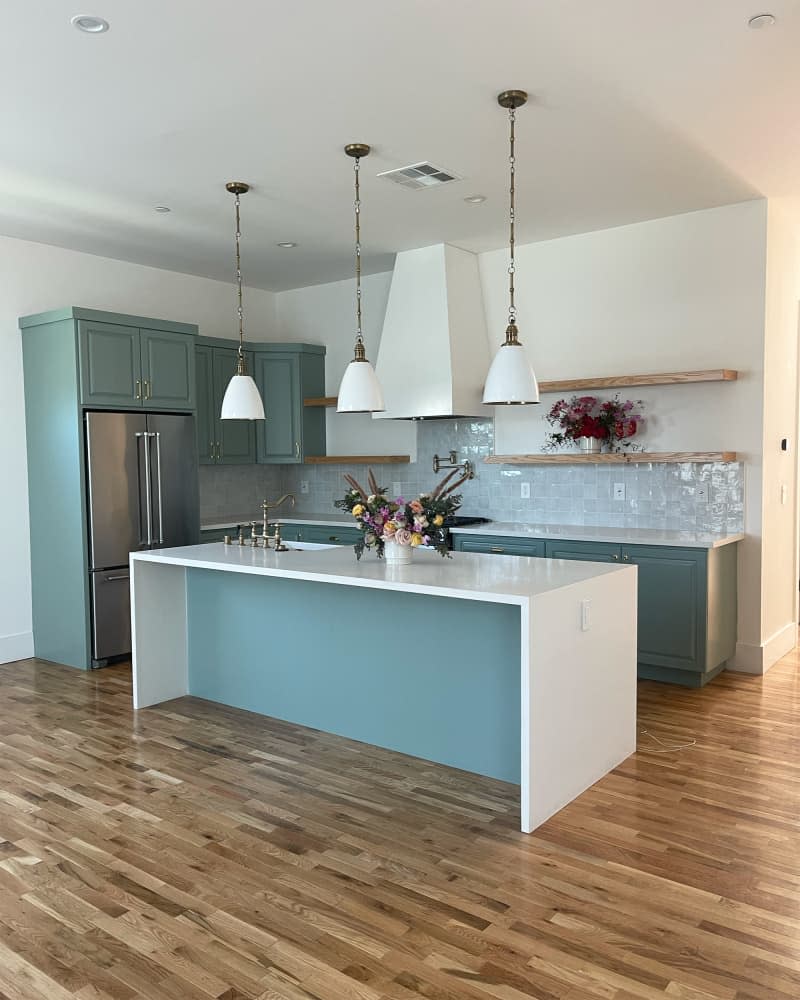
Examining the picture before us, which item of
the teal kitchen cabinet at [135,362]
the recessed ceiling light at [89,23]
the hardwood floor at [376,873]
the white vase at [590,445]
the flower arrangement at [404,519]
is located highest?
the recessed ceiling light at [89,23]

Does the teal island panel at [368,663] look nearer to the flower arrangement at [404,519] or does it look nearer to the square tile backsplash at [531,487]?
A: the flower arrangement at [404,519]

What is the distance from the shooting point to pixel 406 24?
2.93 meters

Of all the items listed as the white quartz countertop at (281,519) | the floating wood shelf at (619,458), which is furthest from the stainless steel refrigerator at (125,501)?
the floating wood shelf at (619,458)

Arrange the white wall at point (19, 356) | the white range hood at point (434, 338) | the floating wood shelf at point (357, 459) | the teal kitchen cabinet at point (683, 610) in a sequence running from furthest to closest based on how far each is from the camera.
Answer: the floating wood shelf at point (357, 459) → the white range hood at point (434, 338) → the white wall at point (19, 356) → the teal kitchen cabinet at point (683, 610)

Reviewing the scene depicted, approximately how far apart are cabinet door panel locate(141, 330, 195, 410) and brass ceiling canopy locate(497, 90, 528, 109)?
3218 mm

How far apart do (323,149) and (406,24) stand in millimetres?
1226

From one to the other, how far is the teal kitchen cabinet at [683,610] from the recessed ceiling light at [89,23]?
3.64 m

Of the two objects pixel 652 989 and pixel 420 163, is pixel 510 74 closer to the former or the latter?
pixel 420 163

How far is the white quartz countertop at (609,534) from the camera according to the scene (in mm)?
4852

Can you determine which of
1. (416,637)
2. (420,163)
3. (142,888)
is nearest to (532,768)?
(416,637)

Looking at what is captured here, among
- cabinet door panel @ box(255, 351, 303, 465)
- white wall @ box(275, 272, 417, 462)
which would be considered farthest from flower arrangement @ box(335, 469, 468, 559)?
cabinet door panel @ box(255, 351, 303, 465)

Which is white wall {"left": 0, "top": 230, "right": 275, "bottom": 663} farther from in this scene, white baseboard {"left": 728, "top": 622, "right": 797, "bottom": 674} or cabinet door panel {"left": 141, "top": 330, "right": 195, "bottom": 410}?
white baseboard {"left": 728, "top": 622, "right": 797, "bottom": 674}

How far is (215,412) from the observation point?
22.5 ft

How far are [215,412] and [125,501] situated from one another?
55.3 inches
